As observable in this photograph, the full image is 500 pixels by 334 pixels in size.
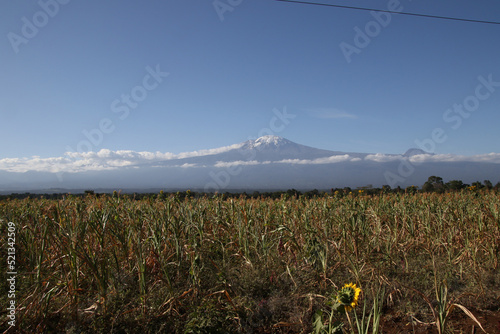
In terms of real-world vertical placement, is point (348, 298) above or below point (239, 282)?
above

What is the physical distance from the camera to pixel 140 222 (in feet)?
12.7

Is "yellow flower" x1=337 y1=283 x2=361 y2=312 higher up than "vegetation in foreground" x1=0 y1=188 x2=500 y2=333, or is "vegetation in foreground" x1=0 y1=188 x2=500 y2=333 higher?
"yellow flower" x1=337 y1=283 x2=361 y2=312

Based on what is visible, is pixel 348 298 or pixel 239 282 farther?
pixel 239 282

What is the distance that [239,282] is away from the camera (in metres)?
3.26

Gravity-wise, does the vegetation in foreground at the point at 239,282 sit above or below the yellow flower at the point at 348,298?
below

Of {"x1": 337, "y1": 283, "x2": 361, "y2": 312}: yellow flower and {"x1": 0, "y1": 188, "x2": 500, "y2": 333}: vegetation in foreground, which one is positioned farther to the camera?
{"x1": 0, "y1": 188, "x2": 500, "y2": 333}: vegetation in foreground

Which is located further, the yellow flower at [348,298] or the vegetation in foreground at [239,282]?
the vegetation in foreground at [239,282]

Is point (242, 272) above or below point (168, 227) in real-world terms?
below

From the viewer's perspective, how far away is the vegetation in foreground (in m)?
2.53

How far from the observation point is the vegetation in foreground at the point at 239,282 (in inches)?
99.7

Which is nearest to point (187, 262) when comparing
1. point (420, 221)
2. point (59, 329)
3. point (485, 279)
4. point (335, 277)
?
point (59, 329)

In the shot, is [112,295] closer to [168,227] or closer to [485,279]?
[168,227]

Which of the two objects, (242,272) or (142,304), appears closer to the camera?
(142,304)

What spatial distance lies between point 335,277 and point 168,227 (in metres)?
2.17
